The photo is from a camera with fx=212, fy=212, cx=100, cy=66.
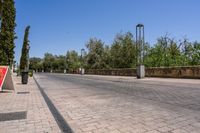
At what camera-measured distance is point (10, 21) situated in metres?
27.5

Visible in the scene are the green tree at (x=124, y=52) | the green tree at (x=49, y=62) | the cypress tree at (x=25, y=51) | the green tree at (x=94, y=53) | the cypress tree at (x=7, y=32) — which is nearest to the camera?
the cypress tree at (x=7, y=32)

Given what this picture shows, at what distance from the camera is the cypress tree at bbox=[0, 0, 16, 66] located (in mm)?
26070

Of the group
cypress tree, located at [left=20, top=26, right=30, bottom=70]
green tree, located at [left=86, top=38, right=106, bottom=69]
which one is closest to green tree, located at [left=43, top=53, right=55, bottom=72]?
green tree, located at [left=86, top=38, right=106, bottom=69]

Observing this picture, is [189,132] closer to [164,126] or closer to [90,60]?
[164,126]

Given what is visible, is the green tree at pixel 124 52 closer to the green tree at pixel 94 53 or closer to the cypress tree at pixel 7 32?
the green tree at pixel 94 53

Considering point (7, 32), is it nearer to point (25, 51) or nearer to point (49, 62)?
point (25, 51)

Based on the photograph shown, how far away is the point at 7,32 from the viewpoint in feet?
88.8

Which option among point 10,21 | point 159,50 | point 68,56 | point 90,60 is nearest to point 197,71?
point 10,21

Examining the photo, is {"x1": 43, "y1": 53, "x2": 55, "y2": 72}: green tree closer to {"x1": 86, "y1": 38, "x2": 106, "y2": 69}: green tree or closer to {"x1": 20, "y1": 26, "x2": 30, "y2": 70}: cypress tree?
{"x1": 86, "y1": 38, "x2": 106, "y2": 69}: green tree

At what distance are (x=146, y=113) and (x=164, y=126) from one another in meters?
1.39

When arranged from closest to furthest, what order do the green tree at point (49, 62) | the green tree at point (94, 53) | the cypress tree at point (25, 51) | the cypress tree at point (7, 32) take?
the cypress tree at point (7, 32) → the cypress tree at point (25, 51) → the green tree at point (94, 53) → the green tree at point (49, 62)

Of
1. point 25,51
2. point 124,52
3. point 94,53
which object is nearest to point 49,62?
point 94,53

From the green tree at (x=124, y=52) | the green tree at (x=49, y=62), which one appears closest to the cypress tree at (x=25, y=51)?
the green tree at (x=124, y=52)

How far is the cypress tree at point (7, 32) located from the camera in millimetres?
26070
